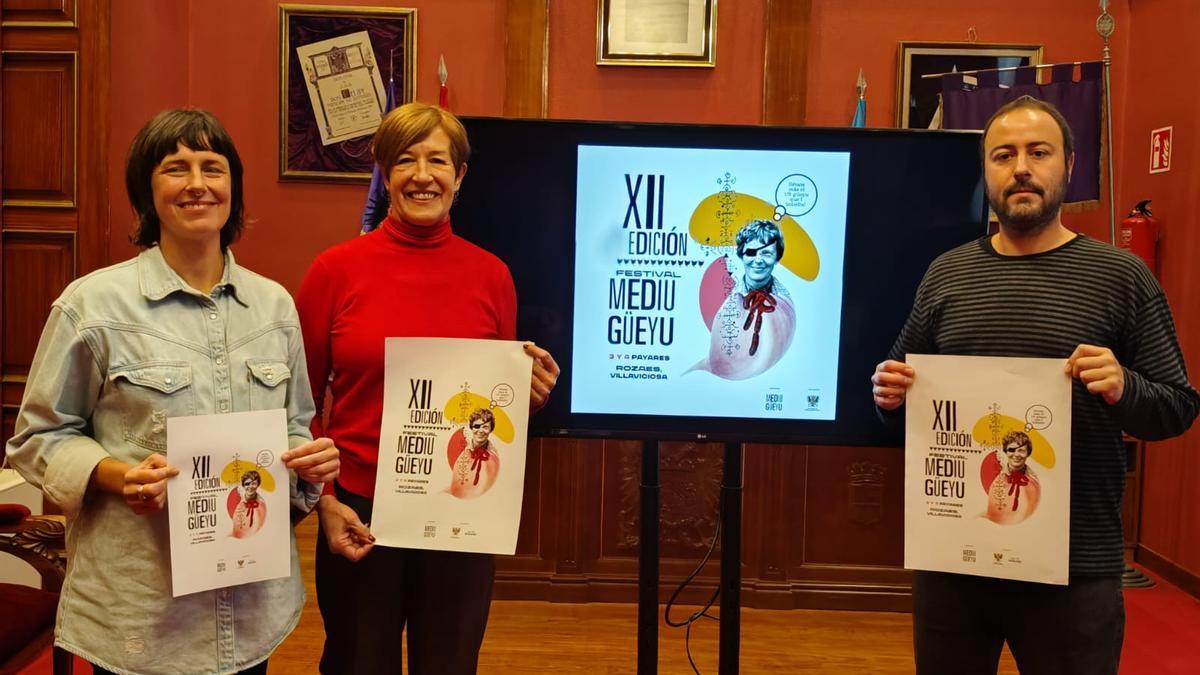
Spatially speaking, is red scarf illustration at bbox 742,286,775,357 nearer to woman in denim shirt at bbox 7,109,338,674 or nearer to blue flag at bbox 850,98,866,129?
woman in denim shirt at bbox 7,109,338,674

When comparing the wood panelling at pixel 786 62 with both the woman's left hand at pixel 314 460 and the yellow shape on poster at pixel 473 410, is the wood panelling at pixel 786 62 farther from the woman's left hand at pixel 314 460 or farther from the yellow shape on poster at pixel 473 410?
the woman's left hand at pixel 314 460

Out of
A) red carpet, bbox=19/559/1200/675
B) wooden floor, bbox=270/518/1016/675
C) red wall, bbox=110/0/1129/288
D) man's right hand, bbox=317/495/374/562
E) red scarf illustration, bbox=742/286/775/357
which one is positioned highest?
red wall, bbox=110/0/1129/288

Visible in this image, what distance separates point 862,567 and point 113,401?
3166mm

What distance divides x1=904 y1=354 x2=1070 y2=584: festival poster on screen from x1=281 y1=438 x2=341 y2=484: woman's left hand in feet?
3.64

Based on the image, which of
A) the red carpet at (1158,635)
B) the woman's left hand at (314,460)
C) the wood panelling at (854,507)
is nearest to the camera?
the woman's left hand at (314,460)

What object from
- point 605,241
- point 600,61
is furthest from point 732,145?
point 600,61

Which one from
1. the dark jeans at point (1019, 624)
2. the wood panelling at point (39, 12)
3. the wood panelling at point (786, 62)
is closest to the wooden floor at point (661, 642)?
the dark jeans at point (1019, 624)

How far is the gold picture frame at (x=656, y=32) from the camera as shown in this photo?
3826mm

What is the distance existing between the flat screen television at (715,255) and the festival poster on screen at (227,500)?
66 cm

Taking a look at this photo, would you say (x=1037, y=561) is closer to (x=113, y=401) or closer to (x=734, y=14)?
(x=113, y=401)

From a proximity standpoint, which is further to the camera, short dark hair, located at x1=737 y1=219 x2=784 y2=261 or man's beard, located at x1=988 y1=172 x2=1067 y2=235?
short dark hair, located at x1=737 y1=219 x2=784 y2=261

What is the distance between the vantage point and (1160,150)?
400cm

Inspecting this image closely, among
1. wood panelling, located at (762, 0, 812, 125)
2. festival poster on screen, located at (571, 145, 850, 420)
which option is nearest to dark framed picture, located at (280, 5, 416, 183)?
wood panelling, located at (762, 0, 812, 125)

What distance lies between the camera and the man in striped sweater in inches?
65.8
